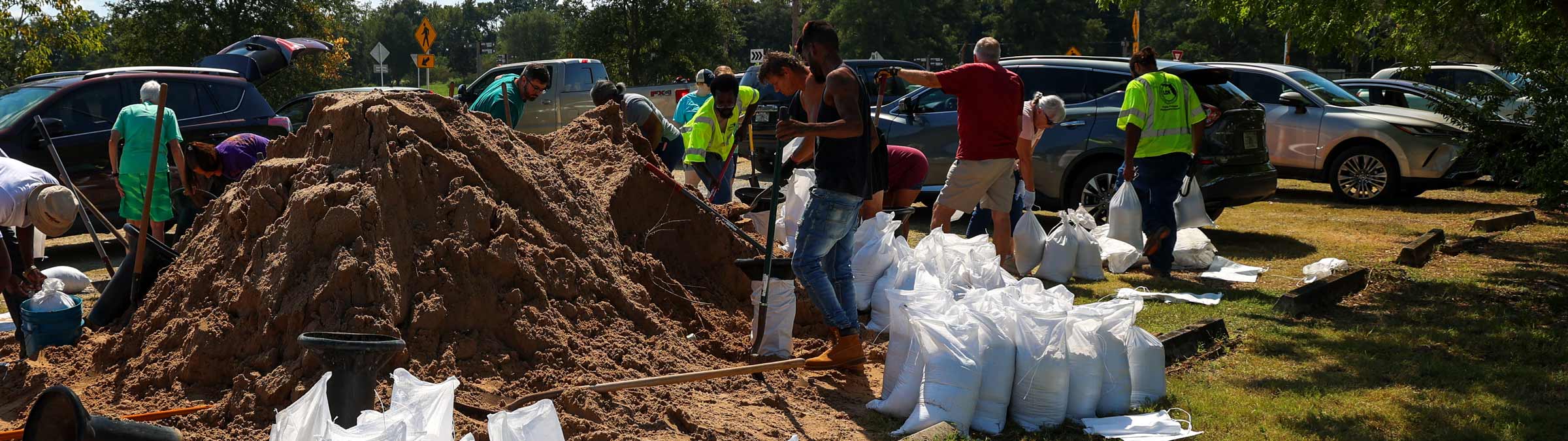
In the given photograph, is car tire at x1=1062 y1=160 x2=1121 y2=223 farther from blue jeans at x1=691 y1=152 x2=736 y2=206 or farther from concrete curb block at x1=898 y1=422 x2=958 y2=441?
concrete curb block at x1=898 y1=422 x2=958 y2=441

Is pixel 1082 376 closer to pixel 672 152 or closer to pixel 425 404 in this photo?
pixel 425 404

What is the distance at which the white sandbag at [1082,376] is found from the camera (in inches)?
189

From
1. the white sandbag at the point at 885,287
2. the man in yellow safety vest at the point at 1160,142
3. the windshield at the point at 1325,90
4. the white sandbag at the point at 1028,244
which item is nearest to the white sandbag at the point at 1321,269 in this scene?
the man in yellow safety vest at the point at 1160,142

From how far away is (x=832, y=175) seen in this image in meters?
5.14

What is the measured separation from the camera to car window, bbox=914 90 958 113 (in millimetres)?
11023

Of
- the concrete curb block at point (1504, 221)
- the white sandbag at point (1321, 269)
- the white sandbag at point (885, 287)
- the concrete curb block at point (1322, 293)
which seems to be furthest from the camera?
the concrete curb block at point (1504, 221)

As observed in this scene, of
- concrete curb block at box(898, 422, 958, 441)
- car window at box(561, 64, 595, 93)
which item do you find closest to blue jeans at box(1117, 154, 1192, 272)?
concrete curb block at box(898, 422, 958, 441)

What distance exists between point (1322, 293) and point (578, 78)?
12.6 meters

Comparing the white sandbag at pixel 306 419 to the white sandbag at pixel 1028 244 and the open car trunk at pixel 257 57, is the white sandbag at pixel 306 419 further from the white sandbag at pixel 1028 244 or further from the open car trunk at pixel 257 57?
the open car trunk at pixel 257 57

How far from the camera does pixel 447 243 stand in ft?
15.8

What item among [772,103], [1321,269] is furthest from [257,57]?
[1321,269]

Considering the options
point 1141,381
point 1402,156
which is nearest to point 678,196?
point 1141,381

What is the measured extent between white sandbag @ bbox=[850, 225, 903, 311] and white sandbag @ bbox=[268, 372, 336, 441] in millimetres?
3512

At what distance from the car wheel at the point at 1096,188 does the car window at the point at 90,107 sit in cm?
812
